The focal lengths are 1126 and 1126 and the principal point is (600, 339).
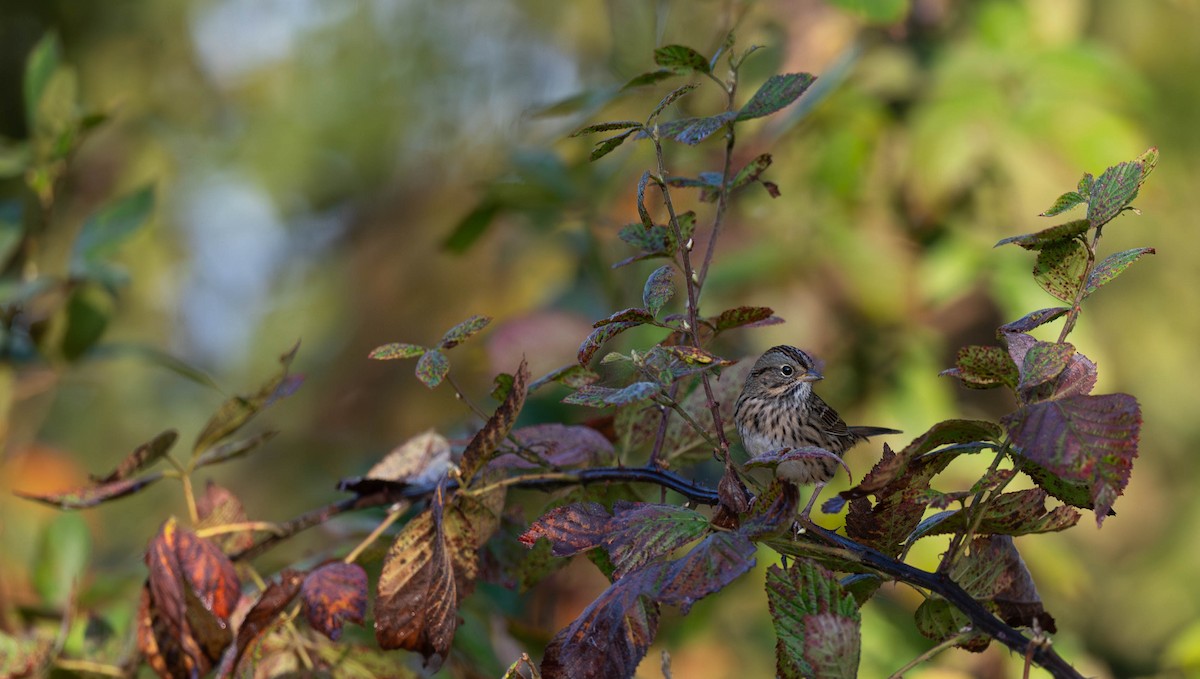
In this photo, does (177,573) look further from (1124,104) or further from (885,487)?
(1124,104)

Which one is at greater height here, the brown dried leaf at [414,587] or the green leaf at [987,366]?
the green leaf at [987,366]

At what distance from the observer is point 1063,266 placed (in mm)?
801

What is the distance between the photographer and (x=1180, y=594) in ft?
9.92

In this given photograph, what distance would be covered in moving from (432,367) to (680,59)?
1.05ft

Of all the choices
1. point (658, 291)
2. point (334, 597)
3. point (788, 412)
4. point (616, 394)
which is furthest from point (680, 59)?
point (788, 412)

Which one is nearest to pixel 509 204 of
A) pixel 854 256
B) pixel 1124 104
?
pixel 854 256

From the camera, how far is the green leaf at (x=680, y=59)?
0.90 metres

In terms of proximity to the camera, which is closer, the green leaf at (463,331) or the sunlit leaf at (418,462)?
the green leaf at (463,331)

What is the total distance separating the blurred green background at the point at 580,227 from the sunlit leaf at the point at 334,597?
35cm

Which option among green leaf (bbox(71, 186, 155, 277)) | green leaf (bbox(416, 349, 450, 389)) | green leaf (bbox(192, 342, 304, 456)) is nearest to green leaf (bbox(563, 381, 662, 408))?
green leaf (bbox(416, 349, 450, 389))

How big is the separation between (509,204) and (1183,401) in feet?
6.43

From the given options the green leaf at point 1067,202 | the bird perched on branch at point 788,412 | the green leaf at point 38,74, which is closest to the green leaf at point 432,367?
the green leaf at point 1067,202

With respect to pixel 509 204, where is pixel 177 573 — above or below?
above

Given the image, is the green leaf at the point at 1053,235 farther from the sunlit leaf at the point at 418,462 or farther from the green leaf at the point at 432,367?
the sunlit leaf at the point at 418,462
